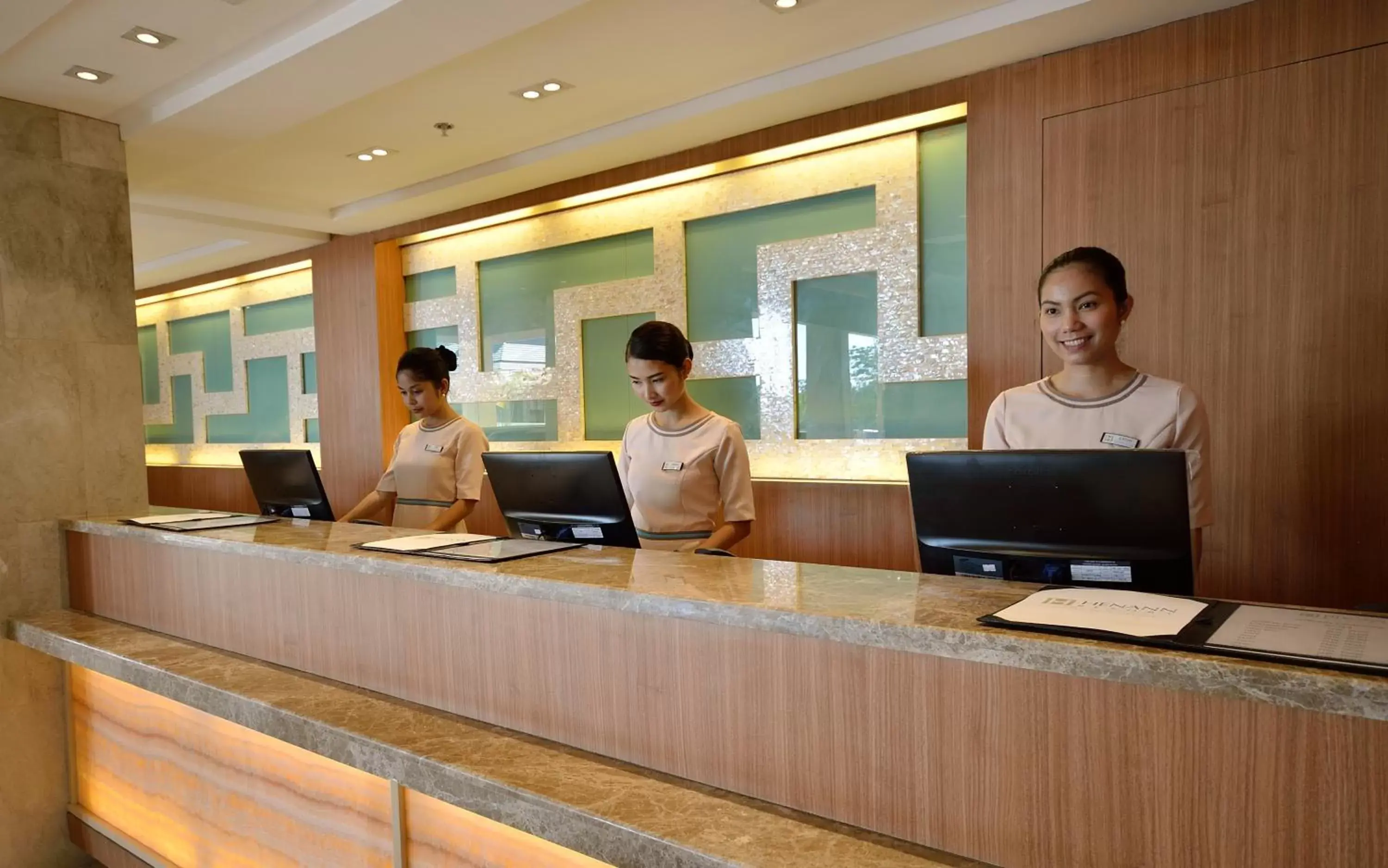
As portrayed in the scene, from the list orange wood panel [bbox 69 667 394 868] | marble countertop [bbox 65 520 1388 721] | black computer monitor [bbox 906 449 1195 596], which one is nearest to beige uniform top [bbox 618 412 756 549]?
marble countertop [bbox 65 520 1388 721]

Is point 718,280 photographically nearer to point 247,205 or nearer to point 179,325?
point 247,205

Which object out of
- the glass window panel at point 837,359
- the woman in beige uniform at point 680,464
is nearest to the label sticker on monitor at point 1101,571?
the woman in beige uniform at point 680,464

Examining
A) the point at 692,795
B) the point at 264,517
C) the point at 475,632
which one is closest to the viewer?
the point at 692,795

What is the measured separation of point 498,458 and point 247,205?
4.45 meters

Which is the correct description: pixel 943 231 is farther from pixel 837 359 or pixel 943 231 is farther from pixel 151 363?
pixel 151 363

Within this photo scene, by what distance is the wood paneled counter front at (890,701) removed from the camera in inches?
36.6

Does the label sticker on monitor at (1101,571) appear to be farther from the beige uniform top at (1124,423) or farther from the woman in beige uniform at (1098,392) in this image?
the woman in beige uniform at (1098,392)

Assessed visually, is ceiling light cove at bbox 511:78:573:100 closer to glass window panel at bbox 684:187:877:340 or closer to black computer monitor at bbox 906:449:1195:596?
glass window panel at bbox 684:187:877:340

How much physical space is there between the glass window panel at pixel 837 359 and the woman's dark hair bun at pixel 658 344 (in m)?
1.58

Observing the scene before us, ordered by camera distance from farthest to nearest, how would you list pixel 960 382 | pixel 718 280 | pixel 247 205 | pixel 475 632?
pixel 247 205 < pixel 718 280 < pixel 960 382 < pixel 475 632

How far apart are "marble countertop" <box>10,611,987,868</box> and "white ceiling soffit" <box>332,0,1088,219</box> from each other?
2.97 meters

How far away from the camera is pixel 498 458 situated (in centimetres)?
230

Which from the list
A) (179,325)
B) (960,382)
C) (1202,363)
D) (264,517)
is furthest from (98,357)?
(179,325)

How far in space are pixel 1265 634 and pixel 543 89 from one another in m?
3.65
